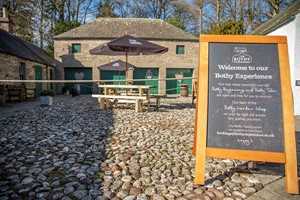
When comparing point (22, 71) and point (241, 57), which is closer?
point (241, 57)

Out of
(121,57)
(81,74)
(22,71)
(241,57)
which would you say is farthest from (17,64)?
(241,57)

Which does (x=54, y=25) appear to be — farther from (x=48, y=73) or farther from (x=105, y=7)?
(x=48, y=73)

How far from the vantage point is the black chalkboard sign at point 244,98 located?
2.29m

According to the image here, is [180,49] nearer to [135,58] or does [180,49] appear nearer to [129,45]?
[135,58]

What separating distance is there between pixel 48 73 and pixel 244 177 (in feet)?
60.0

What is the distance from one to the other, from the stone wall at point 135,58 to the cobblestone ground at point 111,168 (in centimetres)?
1522

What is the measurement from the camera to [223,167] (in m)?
2.77

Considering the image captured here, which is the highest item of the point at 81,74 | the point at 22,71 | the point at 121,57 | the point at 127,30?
the point at 127,30

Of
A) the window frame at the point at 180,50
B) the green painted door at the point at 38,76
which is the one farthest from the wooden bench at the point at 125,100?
the window frame at the point at 180,50

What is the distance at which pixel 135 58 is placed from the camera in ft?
63.1

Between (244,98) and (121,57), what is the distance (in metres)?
17.7

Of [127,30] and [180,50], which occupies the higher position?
[127,30]

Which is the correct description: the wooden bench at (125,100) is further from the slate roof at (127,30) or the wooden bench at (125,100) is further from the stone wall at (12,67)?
the slate roof at (127,30)

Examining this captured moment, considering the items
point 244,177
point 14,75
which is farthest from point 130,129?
point 14,75
